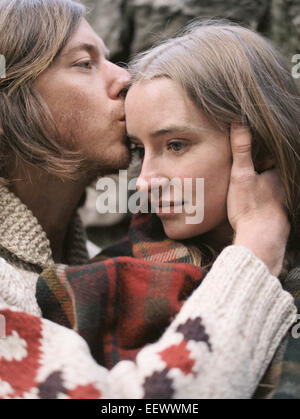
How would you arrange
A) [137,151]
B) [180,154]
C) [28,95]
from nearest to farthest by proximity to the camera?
[180,154]
[28,95]
[137,151]

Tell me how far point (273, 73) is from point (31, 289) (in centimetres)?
93

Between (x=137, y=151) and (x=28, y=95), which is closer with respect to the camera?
(x=28, y=95)

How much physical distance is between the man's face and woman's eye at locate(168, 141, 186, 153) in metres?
0.30

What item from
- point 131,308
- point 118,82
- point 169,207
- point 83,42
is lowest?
point 131,308

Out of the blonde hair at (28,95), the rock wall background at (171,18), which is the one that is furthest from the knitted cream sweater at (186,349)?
the rock wall background at (171,18)

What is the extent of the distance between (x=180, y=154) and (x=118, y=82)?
415 millimetres

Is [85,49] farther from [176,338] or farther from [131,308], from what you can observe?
[176,338]

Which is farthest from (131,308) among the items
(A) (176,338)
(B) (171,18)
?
(B) (171,18)

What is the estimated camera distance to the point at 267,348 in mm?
1148

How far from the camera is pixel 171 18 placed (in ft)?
8.35

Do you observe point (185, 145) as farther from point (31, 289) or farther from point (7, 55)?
point (7, 55)

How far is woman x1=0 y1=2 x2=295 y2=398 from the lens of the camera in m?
1.04

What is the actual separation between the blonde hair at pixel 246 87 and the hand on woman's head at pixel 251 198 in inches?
1.4

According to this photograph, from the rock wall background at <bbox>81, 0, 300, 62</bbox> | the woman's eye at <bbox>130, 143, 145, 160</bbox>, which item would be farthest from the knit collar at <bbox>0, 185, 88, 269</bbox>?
the rock wall background at <bbox>81, 0, 300, 62</bbox>
